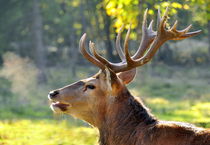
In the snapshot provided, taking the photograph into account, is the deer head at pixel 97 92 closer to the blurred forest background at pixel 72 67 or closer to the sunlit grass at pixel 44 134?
the blurred forest background at pixel 72 67

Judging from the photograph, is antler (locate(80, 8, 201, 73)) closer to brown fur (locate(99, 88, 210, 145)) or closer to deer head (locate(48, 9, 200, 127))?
deer head (locate(48, 9, 200, 127))

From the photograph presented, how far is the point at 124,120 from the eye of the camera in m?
6.24

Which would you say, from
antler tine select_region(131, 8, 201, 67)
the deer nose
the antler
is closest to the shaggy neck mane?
the antler

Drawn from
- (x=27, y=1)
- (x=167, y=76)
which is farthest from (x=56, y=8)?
(x=167, y=76)

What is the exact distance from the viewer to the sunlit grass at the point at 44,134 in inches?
402

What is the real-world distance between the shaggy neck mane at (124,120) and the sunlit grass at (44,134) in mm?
2939

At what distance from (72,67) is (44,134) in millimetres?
22628

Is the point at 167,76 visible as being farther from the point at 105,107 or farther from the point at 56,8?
the point at 105,107

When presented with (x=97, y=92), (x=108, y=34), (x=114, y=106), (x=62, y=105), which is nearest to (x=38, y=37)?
(x=108, y=34)

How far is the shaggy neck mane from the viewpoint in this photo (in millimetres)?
6105

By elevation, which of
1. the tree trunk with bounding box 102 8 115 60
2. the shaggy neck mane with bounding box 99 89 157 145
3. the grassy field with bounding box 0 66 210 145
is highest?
the shaggy neck mane with bounding box 99 89 157 145

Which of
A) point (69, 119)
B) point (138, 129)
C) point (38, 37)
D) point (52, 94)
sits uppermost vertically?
point (52, 94)

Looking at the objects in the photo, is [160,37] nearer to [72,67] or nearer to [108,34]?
[108,34]

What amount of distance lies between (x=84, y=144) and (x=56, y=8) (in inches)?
1105
